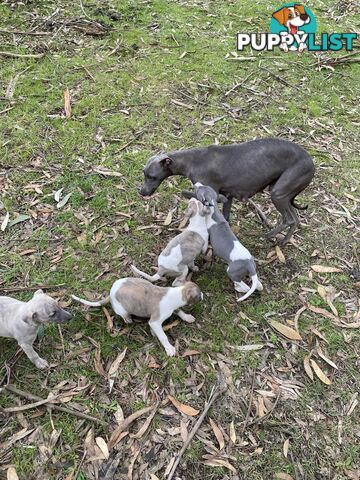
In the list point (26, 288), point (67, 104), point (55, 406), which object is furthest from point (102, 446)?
point (67, 104)

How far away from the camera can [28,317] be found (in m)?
3.68

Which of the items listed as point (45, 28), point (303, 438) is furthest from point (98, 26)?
point (303, 438)

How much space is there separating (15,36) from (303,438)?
8.03 meters

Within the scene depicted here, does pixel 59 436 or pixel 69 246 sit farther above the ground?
pixel 69 246

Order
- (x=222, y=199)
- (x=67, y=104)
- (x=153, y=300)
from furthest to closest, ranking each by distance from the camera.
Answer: (x=67, y=104) → (x=222, y=199) → (x=153, y=300)

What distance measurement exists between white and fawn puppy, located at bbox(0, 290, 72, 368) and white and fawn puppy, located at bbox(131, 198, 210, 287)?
3.43ft

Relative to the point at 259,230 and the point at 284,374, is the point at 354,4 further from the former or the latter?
the point at 284,374

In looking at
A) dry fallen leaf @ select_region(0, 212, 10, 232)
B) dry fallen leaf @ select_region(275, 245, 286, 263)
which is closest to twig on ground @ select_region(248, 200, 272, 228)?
dry fallen leaf @ select_region(275, 245, 286, 263)

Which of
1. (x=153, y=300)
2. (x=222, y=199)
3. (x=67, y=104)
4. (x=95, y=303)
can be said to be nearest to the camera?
(x=153, y=300)

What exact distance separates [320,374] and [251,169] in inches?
87.5

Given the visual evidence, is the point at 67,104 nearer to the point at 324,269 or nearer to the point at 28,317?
the point at 28,317

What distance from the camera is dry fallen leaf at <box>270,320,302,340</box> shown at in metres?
4.39

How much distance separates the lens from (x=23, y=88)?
7129mm

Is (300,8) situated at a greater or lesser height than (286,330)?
greater
